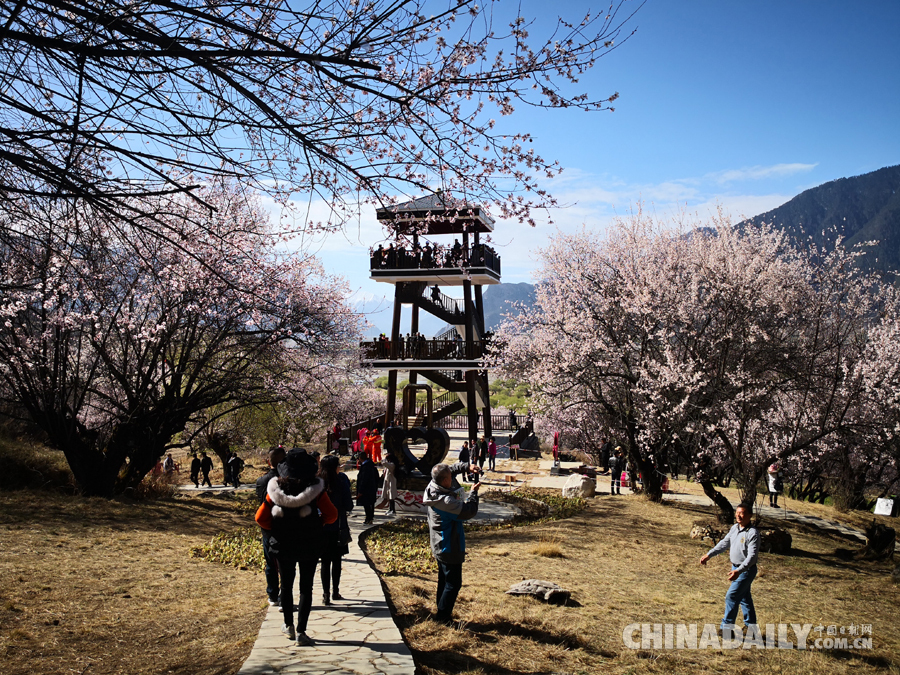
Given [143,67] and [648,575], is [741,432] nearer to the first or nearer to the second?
[648,575]

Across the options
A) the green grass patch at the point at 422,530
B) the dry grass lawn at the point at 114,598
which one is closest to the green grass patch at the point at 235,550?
the dry grass lawn at the point at 114,598

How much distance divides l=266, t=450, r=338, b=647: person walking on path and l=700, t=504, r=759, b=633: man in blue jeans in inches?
162

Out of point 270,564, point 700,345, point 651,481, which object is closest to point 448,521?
point 270,564

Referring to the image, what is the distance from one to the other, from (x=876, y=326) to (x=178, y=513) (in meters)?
21.2

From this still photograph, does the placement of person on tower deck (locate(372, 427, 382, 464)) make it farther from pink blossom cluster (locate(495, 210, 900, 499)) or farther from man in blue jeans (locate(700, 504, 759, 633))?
man in blue jeans (locate(700, 504, 759, 633))

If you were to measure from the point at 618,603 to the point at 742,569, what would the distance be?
1.85 m

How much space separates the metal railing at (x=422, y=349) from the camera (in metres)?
27.1

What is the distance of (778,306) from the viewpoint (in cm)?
1589

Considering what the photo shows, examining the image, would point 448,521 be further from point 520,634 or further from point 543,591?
point 543,591

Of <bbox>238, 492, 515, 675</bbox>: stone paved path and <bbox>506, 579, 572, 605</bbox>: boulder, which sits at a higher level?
<bbox>238, 492, 515, 675</bbox>: stone paved path

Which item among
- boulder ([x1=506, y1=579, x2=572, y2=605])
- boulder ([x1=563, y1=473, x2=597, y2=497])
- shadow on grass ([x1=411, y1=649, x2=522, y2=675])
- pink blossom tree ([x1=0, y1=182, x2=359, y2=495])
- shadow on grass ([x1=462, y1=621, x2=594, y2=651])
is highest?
pink blossom tree ([x1=0, y1=182, x2=359, y2=495])

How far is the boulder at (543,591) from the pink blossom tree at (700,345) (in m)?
6.36

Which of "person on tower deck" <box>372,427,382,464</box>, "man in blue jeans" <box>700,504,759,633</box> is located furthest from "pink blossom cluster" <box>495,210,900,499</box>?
"man in blue jeans" <box>700,504,759,633</box>

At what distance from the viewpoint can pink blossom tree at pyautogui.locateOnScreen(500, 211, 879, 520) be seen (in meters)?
14.1
